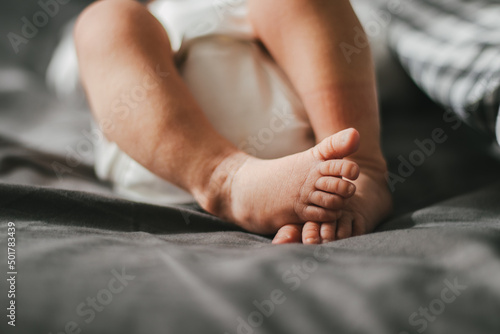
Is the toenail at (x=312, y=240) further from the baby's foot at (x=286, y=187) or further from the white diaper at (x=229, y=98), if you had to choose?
the white diaper at (x=229, y=98)

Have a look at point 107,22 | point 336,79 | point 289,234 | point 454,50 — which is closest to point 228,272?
point 289,234

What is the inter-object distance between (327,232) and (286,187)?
0.06m

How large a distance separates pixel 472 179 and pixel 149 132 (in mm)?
446

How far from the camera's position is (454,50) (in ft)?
2.31

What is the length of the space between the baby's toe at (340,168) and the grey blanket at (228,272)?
0.07 metres

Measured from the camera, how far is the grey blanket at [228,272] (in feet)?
1.16

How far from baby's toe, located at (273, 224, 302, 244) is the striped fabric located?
272 mm

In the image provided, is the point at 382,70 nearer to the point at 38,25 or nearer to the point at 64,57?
the point at 64,57

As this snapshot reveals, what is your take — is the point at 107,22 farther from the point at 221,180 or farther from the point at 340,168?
the point at 340,168

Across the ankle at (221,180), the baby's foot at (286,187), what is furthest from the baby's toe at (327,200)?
the ankle at (221,180)

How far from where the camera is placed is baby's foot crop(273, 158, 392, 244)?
49 centimetres

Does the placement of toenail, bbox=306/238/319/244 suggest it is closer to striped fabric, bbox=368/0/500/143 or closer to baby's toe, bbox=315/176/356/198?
baby's toe, bbox=315/176/356/198

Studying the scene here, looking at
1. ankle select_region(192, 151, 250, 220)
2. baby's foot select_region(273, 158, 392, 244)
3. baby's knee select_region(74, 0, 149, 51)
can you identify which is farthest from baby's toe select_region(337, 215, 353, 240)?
baby's knee select_region(74, 0, 149, 51)

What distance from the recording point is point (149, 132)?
1.81 feet
